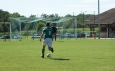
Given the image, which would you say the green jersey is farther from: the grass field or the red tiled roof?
the red tiled roof

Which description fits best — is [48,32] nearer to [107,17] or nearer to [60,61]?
[60,61]

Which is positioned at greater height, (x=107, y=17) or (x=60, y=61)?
(x=107, y=17)

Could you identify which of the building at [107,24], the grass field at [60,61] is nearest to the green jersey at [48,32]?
the grass field at [60,61]

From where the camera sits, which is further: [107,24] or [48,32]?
[107,24]

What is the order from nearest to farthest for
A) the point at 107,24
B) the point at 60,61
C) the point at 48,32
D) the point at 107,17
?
the point at 60,61 < the point at 48,32 < the point at 107,24 < the point at 107,17

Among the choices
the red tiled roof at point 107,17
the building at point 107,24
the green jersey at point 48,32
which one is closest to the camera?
the green jersey at point 48,32

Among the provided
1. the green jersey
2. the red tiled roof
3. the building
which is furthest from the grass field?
the red tiled roof

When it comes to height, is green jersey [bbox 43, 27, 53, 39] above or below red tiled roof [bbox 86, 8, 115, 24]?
below

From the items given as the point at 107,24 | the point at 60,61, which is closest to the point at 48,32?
the point at 60,61

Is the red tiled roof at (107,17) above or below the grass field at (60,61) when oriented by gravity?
above

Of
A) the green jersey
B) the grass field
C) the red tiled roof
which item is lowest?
the grass field

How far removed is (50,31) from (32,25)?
A: 1708 inches

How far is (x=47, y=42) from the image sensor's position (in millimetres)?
17453

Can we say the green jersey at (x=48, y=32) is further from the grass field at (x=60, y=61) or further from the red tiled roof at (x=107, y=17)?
the red tiled roof at (x=107, y=17)
